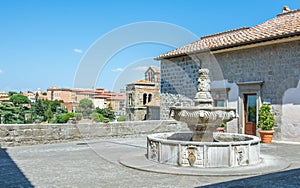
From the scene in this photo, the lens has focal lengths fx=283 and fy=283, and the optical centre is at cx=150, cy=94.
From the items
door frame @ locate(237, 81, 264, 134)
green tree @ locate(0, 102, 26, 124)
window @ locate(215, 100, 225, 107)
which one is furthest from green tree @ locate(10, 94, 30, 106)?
door frame @ locate(237, 81, 264, 134)

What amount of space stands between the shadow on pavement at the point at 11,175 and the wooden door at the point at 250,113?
940 centimetres

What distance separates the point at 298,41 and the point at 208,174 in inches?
298

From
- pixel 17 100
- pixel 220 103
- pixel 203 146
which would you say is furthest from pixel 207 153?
pixel 17 100

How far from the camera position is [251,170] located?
5.40 m

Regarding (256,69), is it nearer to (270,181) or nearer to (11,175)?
(270,181)

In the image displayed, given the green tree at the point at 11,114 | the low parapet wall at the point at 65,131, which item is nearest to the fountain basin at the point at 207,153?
the low parapet wall at the point at 65,131

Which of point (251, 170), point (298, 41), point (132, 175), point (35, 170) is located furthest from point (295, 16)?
point (35, 170)

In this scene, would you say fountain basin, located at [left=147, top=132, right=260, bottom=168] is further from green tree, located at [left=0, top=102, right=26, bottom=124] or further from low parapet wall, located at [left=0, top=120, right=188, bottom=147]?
green tree, located at [left=0, top=102, right=26, bottom=124]

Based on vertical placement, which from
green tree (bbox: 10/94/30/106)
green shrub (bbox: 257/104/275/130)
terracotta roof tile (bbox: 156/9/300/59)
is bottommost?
green shrub (bbox: 257/104/275/130)

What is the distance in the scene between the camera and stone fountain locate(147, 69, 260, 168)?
564 centimetres

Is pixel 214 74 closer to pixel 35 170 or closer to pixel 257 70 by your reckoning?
pixel 257 70

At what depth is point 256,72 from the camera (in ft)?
38.6

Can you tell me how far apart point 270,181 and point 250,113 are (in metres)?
7.90

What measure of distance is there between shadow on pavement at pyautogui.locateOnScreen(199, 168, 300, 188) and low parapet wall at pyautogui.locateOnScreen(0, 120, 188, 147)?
22.5 feet
